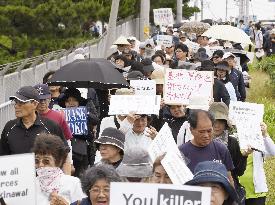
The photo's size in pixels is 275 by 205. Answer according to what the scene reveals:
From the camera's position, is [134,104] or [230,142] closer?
[230,142]

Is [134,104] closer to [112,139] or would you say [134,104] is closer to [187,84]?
[187,84]

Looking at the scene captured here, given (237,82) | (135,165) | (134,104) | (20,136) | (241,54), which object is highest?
(241,54)

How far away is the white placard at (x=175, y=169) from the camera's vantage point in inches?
231

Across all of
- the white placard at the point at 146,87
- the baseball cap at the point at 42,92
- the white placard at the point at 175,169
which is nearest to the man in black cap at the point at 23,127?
the baseball cap at the point at 42,92

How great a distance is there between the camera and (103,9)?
31.1 meters

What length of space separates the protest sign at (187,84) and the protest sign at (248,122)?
75.5 inches

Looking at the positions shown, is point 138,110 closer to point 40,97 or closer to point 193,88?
point 40,97

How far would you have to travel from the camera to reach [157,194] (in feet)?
15.4

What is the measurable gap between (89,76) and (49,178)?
5.32 metres

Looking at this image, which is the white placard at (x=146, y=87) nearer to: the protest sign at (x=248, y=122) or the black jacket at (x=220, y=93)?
the black jacket at (x=220, y=93)

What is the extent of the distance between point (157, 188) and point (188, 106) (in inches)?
201

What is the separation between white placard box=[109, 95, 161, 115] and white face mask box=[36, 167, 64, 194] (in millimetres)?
2544

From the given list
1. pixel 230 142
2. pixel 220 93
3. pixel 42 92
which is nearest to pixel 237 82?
pixel 220 93

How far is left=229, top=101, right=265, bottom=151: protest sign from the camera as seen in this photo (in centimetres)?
819
